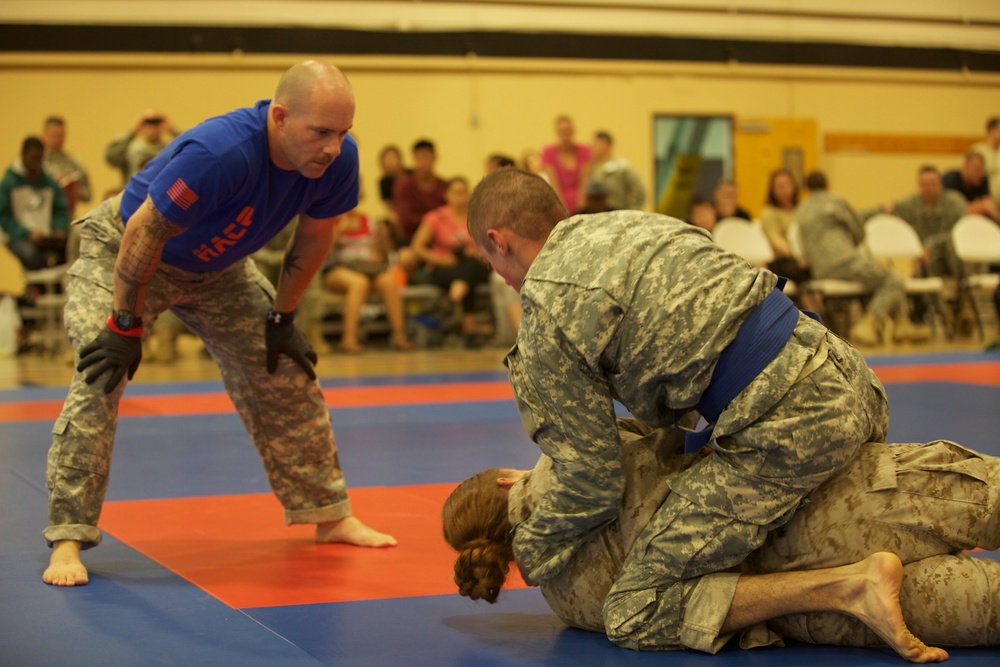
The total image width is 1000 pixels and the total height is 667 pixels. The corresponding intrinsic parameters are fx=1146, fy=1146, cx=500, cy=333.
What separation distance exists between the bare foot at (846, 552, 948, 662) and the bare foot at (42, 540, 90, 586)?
197 centimetres

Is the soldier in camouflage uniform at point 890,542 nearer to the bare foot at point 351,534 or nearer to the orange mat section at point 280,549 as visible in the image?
the orange mat section at point 280,549

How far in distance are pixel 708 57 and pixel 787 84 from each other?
1376 mm

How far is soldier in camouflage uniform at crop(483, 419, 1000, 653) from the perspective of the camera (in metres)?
2.35

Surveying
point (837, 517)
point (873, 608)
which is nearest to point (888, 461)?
point (837, 517)

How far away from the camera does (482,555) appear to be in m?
2.53

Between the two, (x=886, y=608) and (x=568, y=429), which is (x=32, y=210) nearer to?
(x=568, y=429)

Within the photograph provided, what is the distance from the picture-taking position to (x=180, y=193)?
305 centimetres

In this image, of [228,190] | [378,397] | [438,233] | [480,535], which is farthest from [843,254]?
[480,535]

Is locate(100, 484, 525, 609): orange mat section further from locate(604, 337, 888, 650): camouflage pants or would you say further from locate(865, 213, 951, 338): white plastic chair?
locate(865, 213, 951, 338): white plastic chair

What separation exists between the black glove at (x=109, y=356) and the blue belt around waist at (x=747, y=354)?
161 cm

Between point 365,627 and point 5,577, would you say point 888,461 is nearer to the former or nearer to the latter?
point 365,627

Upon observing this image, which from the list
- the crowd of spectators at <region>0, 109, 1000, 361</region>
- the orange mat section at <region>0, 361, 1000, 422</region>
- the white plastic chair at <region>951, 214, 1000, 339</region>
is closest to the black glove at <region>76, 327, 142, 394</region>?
the orange mat section at <region>0, 361, 1000, 422</region>

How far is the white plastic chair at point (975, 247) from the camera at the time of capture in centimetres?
1145

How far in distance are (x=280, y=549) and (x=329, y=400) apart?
3644 mm
